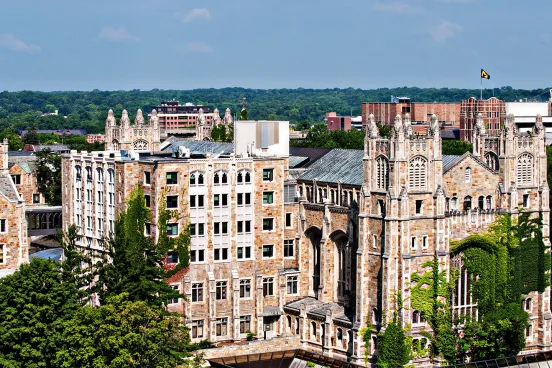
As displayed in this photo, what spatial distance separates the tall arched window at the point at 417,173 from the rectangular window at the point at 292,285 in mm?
18254

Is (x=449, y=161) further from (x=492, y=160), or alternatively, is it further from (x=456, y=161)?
(x=492, y=160)

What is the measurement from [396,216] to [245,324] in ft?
65.1

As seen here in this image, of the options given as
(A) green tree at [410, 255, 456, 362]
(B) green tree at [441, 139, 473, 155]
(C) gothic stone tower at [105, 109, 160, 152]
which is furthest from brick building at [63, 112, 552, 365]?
(B) green tree at [441, 139, 473, 155]

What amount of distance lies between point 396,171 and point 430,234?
6.28 meters

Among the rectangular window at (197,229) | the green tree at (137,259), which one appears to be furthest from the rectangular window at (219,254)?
the green tree at (137,259)

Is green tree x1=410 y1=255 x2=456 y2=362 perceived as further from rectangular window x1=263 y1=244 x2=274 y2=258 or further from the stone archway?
rectangular window x1=263 y1=244 x2=274 y2=258


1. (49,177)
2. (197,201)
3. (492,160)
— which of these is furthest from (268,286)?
(49,177)

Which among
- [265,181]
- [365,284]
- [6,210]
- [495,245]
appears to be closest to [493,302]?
[495,245]

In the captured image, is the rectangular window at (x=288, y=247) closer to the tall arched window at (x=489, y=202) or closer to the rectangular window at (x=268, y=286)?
the rectangular window at (x=268, y=286)

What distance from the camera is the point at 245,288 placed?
115m

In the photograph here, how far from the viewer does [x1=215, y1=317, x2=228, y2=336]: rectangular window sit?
113938 mm

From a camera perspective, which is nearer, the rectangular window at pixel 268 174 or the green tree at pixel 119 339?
the green tree at pixel 119 339

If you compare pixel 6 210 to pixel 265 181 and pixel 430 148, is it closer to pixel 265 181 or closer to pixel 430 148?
pixel 265 181

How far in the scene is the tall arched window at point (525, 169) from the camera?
11506cm
